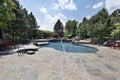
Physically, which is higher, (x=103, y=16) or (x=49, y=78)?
(x=103, y=16)

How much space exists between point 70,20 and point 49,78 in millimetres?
69128

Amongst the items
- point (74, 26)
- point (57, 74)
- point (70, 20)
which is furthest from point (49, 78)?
point (70, 20)

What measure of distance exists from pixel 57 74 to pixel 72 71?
1.06 m

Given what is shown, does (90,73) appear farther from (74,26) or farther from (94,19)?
(74,26)

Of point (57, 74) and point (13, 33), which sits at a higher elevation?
point (13, 33)

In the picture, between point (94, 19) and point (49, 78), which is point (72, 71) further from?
point (94, 19)

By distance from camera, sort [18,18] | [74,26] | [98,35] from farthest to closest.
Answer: [74,26]
[98,35]
[18,18]

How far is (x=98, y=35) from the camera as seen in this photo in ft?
109

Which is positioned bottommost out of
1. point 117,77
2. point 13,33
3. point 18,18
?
point 117,77

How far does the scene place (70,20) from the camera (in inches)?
2975

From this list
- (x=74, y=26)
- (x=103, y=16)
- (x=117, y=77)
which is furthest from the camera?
(x=74, y=26)

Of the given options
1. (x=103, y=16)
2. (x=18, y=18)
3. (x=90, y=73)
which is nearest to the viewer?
(x=90, y=73)

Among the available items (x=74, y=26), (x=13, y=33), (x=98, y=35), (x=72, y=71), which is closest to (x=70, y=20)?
(x=74, y=26)

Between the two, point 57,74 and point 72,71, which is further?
point 72,71
